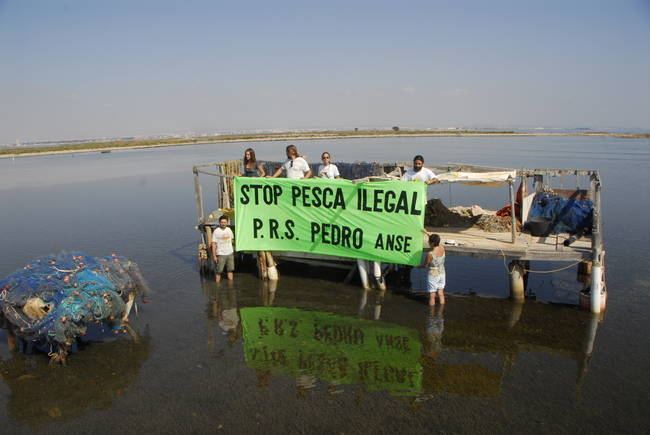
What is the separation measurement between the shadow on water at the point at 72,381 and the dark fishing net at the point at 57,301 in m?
0.61

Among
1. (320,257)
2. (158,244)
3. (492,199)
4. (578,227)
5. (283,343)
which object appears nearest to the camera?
(283,343)

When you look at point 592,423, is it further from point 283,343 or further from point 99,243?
point 99,243

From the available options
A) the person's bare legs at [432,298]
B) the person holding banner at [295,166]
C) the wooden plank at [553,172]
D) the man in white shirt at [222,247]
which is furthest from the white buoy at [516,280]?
the man in white shirt at [222,247]

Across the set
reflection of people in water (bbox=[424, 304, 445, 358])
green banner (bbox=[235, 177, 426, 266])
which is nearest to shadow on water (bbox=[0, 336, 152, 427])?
green banner (bbox=[235, 177, 426, 266])

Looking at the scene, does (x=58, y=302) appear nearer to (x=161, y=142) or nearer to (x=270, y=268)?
(x=270, y=268)

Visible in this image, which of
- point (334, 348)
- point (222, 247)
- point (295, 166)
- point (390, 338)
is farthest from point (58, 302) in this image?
point (295, 166)

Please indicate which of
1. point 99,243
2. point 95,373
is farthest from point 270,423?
point 99,243

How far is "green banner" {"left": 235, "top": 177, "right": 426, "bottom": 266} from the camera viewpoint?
12.3m

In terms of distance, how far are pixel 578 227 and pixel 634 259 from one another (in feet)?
14.8

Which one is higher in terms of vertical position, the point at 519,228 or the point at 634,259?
the point at 519,228

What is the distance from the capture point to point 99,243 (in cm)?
1977

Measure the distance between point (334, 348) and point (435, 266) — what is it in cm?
341

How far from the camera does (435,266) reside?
38.3 ft

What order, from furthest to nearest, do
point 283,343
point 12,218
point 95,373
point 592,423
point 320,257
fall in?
point 12,218 → point 320,257 → point 283,343 → point 95,373 → point 592,423
